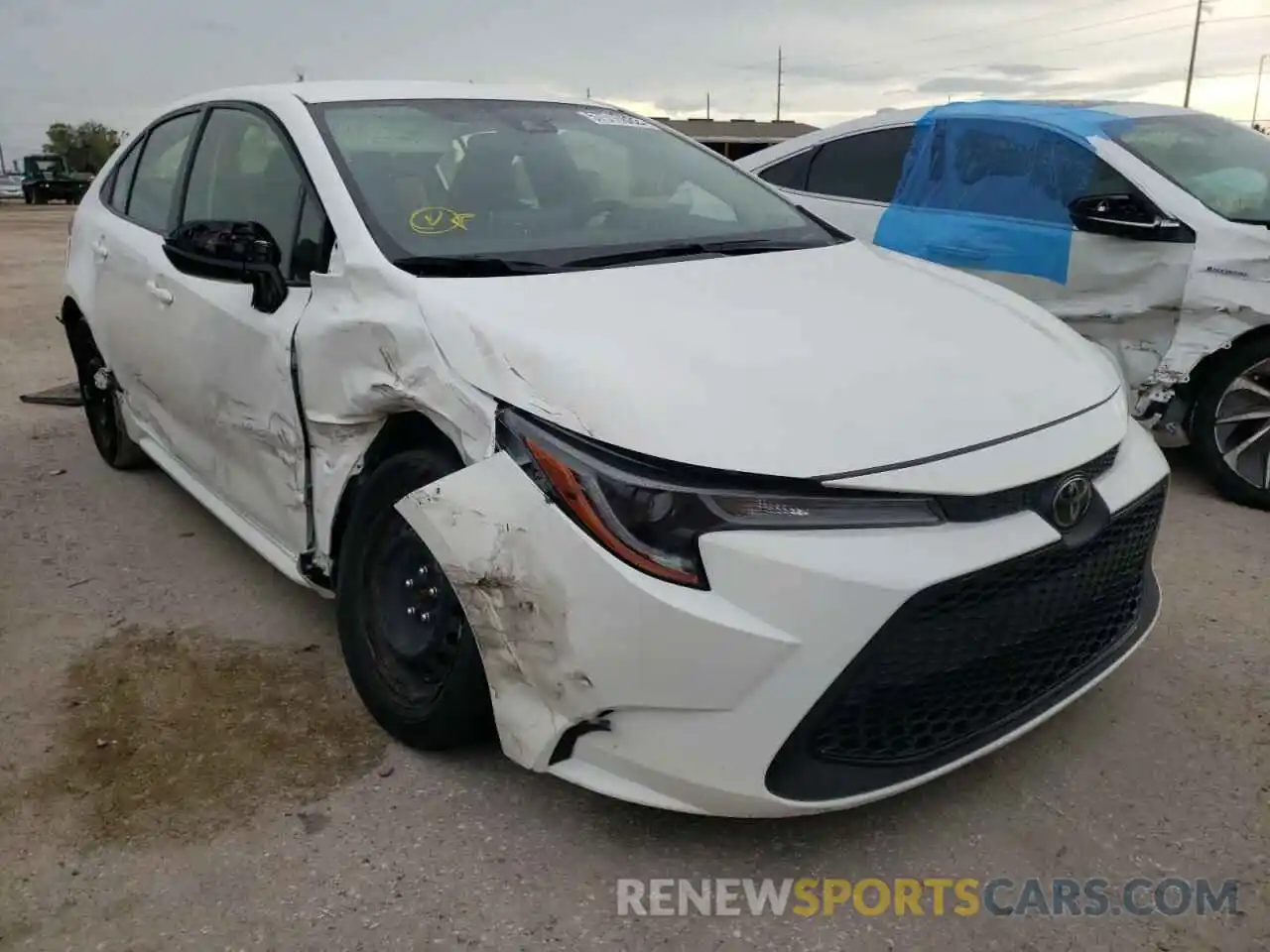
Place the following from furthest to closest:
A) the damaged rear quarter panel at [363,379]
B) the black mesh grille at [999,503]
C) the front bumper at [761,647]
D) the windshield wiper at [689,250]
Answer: the windshield wiper at [689,250] → the damaged rear quarter panel at [363,379] → the black mesh grille at [999,503] → the front bumper at [761,647]

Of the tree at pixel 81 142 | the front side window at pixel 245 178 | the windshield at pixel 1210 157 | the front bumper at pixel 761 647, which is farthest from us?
the tree at pixel 81 142

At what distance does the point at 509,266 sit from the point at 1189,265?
10.2ft

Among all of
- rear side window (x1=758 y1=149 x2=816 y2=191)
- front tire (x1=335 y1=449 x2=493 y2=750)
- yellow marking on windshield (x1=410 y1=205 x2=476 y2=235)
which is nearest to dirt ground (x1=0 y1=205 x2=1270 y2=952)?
front tire (x1=335 y1=449 x2=493 y2=750)

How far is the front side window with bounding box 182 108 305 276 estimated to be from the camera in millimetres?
3070

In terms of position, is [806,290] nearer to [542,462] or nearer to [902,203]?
[542,462]

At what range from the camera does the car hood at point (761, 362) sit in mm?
2074

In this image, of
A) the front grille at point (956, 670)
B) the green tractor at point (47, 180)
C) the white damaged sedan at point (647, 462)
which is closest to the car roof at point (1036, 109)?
the white damaged sedan at point (647, 462)

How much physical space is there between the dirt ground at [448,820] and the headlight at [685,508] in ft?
2.50

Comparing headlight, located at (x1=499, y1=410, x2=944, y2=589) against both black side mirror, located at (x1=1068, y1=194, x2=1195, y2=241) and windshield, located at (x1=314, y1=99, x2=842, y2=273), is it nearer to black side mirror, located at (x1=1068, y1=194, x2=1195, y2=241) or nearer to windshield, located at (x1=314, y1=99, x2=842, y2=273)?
windshield, located at (x1=314, y1=99, x2=842, y2=273)

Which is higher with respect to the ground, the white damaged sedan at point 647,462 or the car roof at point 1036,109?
the car roof at point 1036,109

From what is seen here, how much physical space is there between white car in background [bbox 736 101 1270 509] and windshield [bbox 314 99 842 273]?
1.86 m

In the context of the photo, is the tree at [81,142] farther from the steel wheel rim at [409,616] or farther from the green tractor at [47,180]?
the steel wheel rim at [409,616]

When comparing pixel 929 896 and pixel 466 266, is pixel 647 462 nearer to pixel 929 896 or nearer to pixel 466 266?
pixel 466 266

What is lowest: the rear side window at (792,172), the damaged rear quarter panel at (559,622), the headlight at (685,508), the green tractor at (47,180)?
the green tractor at (47,180)
